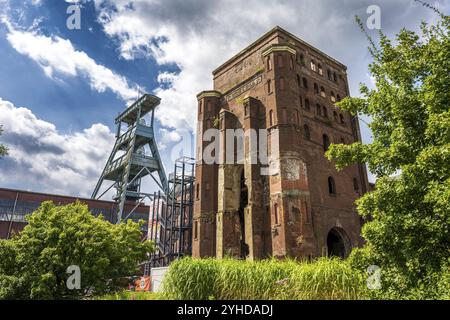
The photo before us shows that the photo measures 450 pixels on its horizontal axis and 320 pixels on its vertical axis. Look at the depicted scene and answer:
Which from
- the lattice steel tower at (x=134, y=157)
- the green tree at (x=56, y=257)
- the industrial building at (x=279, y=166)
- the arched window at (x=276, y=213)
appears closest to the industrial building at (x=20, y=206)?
the lattice steel tower at (x=134, y=157)

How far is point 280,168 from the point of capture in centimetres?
2158

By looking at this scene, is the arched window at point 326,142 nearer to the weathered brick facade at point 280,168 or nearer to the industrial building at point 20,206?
the weathered brick facade at point 280,168

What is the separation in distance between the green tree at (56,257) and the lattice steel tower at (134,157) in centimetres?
3051

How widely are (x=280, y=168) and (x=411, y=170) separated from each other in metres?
13.9

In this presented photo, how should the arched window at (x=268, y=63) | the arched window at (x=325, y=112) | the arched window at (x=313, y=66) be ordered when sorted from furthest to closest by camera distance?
1. the arched window at (x=313, y=66)
2. the arched window at (x=325, y=112)
3. the arched window at (x=268, y=63)

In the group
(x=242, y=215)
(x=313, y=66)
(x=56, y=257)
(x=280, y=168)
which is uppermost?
(x=313, y=66)

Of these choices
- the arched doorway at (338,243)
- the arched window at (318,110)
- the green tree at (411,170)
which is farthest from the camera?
the arched window at (318,110)

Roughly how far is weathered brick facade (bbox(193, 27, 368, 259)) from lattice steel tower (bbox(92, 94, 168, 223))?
80.0ft

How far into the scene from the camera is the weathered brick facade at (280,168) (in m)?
21.4

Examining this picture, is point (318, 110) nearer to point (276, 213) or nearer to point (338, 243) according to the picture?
point (338, 243)

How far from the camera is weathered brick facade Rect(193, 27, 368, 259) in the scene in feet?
70.1

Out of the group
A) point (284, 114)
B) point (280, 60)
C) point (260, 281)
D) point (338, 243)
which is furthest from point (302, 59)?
point (260, 281)

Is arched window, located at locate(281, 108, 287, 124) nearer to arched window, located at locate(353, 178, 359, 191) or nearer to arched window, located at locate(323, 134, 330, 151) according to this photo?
arched window, located at locate(323, 134, 330, 151)

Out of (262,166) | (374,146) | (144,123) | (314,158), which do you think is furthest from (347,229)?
(144,123)
